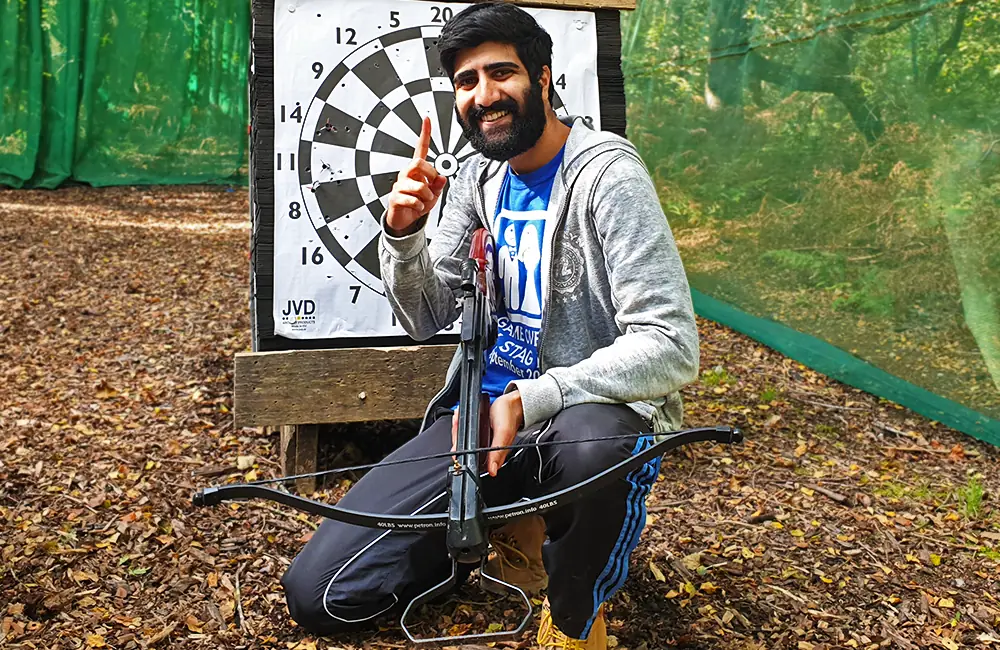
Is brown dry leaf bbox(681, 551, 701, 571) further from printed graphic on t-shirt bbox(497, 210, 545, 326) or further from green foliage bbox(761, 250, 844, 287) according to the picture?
green foliage bbox(761, 250, 844, 287)

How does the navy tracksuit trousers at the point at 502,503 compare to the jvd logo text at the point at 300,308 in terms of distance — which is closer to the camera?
the navy tracksuit trousers at the point at 502,503

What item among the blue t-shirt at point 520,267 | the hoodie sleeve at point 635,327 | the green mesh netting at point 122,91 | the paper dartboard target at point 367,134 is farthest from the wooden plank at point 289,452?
the green mesh netting at point 122,91

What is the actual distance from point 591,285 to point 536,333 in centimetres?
16

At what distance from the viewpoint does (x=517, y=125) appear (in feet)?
6.43

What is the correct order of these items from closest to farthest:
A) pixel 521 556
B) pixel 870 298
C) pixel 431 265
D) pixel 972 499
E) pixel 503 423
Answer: pixel 503 423 → pixel 431 265 → pixel 521 556 → pixel 972 499 → pixel 870 298

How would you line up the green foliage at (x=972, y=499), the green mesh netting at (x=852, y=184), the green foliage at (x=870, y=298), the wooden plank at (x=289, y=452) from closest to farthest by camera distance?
1. the green foliage at (x=972, y=499)
2. the wooden plank at (x=289, y=452)
3. the green mesh netting at (x=852, y=184)
4. the green foliage at (x=870, y=298)

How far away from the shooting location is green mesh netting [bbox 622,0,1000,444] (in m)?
3.24

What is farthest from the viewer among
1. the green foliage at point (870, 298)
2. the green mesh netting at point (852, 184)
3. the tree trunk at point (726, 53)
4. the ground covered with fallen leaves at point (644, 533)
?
the tree trunk at point (726, 53)

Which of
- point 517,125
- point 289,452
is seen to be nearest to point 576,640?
point 517,125

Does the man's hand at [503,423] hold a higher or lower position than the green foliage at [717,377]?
higher

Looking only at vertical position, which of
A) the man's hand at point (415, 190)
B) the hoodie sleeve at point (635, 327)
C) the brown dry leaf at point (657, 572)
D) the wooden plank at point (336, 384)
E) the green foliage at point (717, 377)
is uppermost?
the man's hand at point (415, 190)

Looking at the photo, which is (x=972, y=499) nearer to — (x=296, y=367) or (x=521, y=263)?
(x=521, y=263)

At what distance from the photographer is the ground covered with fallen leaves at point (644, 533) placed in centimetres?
214

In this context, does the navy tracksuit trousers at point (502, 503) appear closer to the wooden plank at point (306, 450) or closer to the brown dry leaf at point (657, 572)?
the brown dry leaf at point (657, 572)
